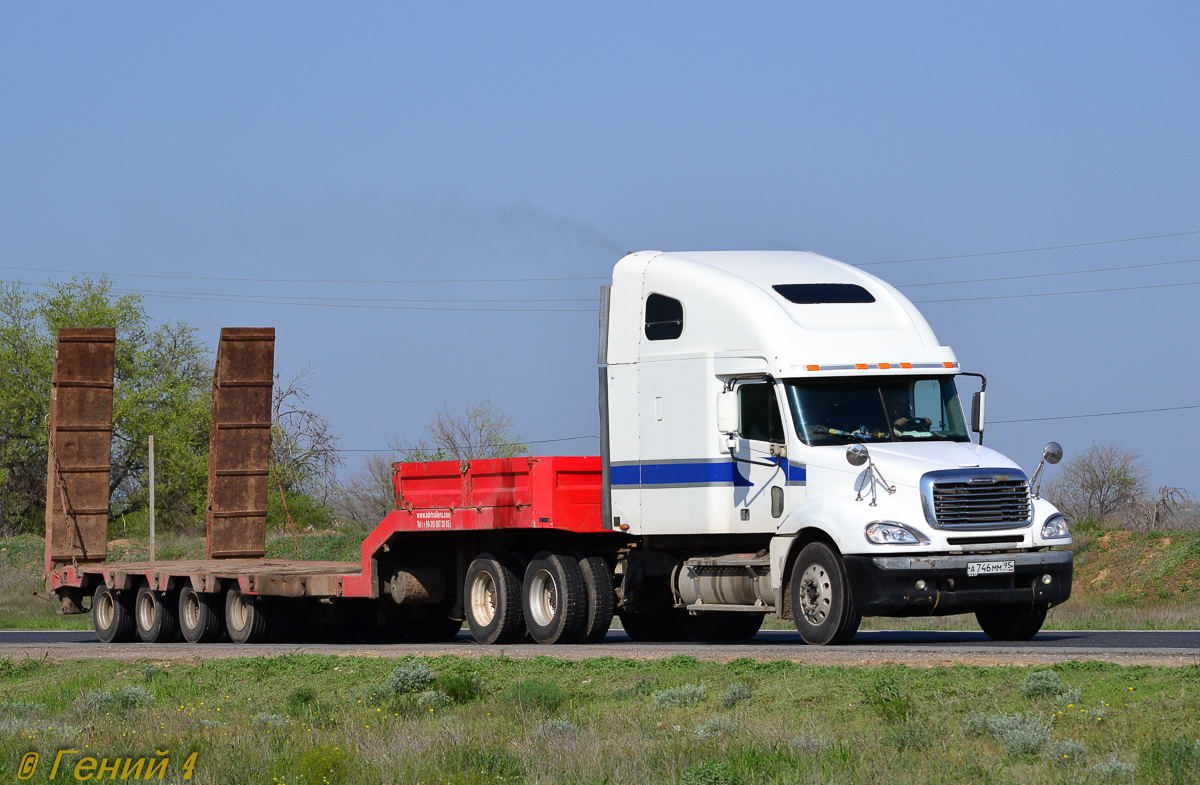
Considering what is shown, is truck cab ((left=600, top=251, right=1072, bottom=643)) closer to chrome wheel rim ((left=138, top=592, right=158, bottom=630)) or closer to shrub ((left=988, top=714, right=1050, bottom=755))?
shrub ((left=988, top=714, right=1050, bottom=755))

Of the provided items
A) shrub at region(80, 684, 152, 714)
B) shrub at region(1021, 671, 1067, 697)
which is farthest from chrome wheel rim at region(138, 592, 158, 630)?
shrub at region(1021, 671, 1067, 697)

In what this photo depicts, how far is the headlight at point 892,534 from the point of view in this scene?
575 inches

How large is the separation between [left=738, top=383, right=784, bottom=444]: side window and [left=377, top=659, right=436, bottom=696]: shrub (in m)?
4.69

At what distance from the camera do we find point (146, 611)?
24.0 meters

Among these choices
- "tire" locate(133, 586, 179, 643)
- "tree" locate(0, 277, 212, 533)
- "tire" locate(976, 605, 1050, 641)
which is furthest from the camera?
"tree" locate(0, 277, 212, 533)

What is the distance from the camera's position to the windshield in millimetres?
15742

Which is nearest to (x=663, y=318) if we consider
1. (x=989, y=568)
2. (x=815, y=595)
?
(x=815, y=595)

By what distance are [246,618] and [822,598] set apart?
992cm

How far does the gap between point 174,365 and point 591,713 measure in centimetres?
5790

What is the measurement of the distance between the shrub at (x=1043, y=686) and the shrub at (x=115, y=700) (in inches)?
296

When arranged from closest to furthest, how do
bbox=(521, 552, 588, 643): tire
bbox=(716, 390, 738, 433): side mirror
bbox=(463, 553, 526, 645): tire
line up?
1. bbox=(716, 390, 738, 433): side mirror
2. bbox=(521, 552, 588, 643): tire
3. bbox=(463, 553, 526, 645): tire

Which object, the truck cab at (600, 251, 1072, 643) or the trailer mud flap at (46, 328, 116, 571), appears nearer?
the truck cab at (600, 251, 1072, 643)

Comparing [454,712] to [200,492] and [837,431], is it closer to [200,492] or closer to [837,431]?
[837,431]

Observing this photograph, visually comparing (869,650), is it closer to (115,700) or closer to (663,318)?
(663,318)
